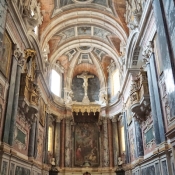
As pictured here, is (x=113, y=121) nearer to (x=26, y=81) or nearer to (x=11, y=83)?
(x=26, y=81)

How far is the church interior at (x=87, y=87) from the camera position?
8.80 m

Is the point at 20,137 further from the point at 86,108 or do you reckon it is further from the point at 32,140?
the point at 86,108

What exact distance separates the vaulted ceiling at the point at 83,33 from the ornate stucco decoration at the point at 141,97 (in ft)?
18.0

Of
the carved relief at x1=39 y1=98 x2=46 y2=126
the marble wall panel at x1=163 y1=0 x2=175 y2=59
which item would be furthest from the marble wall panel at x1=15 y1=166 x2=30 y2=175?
the marble wall panel at x1=163 y1=0 x2=175 y2=59

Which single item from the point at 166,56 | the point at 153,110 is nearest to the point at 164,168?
the point at 153,110

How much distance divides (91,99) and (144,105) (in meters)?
10.7

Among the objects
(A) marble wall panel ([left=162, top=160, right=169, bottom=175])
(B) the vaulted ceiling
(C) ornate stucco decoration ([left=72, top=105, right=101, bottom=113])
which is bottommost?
(A) marble wall panel ([left=162, top=160, right=169, bottom=175])

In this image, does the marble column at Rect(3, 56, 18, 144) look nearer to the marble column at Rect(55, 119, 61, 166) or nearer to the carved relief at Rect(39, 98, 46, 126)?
the carved relief at Rect(39, 98, 46, 126)

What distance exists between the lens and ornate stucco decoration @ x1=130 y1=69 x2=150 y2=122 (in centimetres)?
1076

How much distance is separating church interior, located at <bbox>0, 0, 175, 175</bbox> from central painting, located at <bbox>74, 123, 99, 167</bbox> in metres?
0.08

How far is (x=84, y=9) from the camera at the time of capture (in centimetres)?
1678

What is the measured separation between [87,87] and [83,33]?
17.3ft

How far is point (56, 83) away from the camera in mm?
20609

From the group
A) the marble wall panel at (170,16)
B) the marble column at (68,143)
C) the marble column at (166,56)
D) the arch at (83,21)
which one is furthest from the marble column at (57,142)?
the marble wall panel at (170,16)
